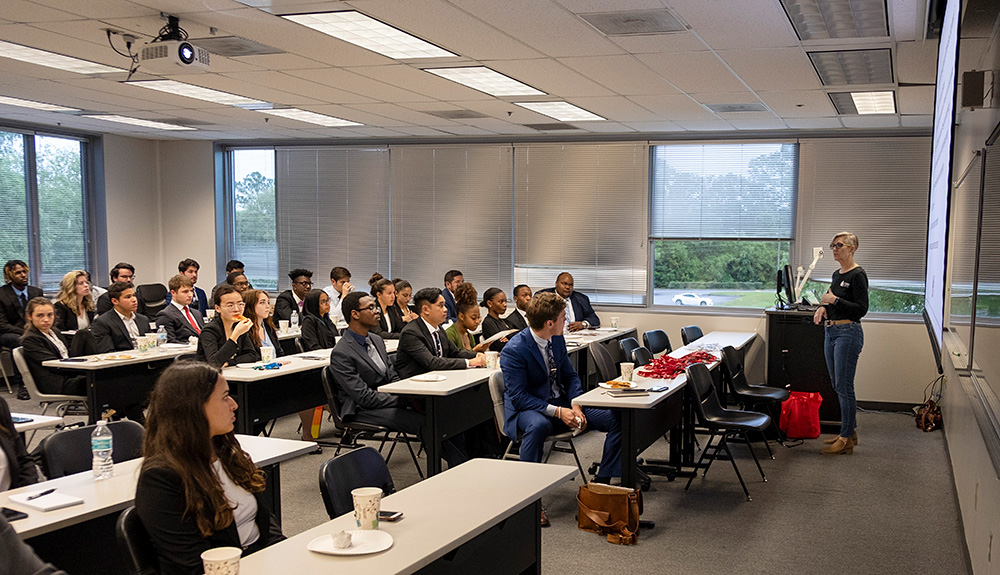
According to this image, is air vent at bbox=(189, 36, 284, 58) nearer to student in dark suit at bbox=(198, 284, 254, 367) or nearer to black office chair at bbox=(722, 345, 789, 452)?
student in dark suit at bbox=(198, 284, 254, 367)

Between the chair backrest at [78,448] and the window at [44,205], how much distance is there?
7764 mm

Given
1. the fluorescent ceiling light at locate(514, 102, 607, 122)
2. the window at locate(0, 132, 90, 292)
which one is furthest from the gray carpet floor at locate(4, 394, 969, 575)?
the window at locate(0, 132, 90, 292)

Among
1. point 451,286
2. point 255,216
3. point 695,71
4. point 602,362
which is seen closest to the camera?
A: point 695,71

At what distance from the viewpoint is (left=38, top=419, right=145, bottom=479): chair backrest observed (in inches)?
137

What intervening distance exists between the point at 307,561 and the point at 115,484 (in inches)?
49.7

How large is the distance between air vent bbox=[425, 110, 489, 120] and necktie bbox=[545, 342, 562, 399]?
3871 millimetres

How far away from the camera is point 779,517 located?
519cm

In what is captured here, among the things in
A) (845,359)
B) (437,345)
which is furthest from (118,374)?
(845,359)

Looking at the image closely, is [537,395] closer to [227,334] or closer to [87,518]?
[227,334]

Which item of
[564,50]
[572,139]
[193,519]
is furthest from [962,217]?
[572,139]

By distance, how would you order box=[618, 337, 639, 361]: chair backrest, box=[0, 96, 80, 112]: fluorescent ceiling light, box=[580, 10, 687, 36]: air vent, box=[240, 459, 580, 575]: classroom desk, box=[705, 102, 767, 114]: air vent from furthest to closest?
box=[0, 96, 80, 112]: fluorescent ceiling light
box=[705, 102, 767, 114]: air vent
box=[618, 337, 639, 361]: chair backrest
box=[580, 10, 687, 36]: air vent
box=[240, 459, 580, 575]: classroom desk

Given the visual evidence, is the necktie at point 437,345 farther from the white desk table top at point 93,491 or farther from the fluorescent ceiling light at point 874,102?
the fluorescent ceiling light at point 874,102

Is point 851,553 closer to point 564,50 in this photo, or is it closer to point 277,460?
point 277,460

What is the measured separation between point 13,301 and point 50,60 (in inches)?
172
